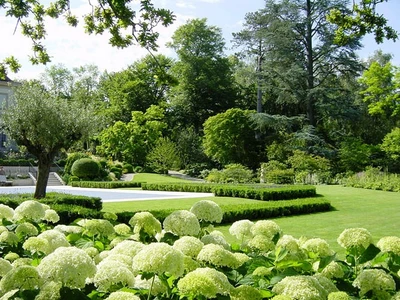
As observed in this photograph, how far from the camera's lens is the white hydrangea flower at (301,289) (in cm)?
154

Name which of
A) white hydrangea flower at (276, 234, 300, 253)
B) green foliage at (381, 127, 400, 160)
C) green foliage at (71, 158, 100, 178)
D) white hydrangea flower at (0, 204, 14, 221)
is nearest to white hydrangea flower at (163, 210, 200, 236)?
white hydrangea flower at (276, 234, 300, 253)

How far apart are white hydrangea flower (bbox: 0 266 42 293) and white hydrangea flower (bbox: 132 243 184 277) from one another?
0.36m

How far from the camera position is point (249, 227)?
2.64 meters

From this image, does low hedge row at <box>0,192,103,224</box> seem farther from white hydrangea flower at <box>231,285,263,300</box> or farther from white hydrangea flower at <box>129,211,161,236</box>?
white hydrangea flower at <box>231,285,263,300</box>

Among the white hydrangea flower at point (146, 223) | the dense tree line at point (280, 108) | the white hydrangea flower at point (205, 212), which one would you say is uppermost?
the dense tree line at point (280, 108)

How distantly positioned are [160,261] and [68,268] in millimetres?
323

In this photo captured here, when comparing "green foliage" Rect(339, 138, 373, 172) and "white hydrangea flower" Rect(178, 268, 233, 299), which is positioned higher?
"green foliage" Rect(339, 138, 373, 172)

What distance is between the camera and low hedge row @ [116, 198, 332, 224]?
10086mm

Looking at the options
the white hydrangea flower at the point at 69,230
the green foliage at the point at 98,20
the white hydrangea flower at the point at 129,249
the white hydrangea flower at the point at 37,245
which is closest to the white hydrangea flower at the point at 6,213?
the white hydrangea flower at the point at 69,230

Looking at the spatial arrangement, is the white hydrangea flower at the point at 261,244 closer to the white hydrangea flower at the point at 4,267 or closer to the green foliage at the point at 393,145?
the white hydrangea flower at the point at 4,267

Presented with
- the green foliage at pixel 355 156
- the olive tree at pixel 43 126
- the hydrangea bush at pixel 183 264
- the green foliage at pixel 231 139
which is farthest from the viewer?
the green foliage at pixel 231 139

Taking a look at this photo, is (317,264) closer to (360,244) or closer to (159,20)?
(360,244)

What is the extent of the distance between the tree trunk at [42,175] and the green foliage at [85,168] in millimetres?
13358

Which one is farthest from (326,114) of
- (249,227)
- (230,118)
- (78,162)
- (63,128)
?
(249,227)
